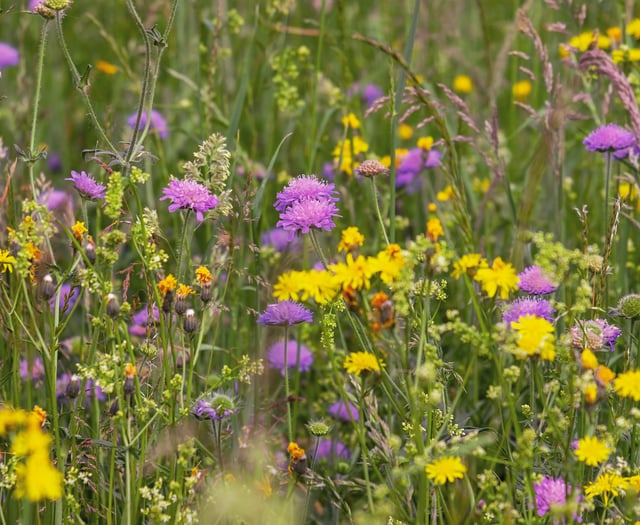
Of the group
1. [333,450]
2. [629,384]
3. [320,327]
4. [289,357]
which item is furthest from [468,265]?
[289,357]

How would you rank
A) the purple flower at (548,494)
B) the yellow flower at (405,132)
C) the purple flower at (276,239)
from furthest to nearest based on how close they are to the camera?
the yellow flower at (405,132)
the purple flower at (276,239)
the purple flower at (548,494)

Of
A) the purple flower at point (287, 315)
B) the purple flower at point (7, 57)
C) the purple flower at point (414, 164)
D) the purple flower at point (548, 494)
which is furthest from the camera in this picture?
the purple flower at point (7, 57)

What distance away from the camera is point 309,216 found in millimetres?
1428

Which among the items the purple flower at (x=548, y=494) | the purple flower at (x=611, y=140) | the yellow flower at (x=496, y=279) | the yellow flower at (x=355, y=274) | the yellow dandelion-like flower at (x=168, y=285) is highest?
the purple flower at (x=611, y=140)

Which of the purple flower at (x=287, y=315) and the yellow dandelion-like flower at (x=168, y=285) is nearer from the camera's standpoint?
the yellow dandelion-like flower at (x=168, y=285)

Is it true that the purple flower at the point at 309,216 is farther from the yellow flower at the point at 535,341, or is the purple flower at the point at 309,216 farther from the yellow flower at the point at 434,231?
the yellow flower at the point at 535,341

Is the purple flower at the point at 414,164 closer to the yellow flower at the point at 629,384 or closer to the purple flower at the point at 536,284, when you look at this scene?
the purple flower at the point at 536,284

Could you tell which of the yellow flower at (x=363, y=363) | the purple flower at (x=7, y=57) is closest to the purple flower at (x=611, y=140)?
the yellow flower at (x=363, y=363)

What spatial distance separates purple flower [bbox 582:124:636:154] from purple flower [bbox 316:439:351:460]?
2.82 feet

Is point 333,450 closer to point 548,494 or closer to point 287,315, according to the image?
point 287,315

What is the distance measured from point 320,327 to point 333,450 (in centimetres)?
26

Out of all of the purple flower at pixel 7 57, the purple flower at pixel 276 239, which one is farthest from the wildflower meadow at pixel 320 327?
the purple flower at pixel 7 57

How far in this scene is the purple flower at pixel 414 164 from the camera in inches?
108

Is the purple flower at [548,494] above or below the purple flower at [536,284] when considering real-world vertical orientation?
below
